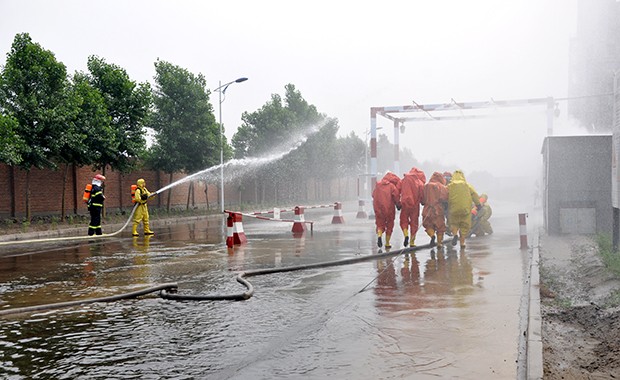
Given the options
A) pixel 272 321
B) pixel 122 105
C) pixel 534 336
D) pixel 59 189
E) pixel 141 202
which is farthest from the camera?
pixel 59 189

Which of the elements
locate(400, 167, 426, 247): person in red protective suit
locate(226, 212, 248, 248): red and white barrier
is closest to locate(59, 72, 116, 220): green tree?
locate(226, 212, 248, 248): red and white barrier

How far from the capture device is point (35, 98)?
753 inches

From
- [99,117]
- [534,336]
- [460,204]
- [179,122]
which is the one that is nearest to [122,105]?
[99,117]

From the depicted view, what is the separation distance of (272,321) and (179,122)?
2326cm

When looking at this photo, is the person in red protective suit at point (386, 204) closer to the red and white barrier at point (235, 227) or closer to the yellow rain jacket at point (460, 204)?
the yellow rain jacket at point (460, 204)

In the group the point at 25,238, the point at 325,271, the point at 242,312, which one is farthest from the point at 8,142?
the point at 242,312

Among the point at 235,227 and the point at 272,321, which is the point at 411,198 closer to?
the point at 235,227

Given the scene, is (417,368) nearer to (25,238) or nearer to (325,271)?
(325,271)

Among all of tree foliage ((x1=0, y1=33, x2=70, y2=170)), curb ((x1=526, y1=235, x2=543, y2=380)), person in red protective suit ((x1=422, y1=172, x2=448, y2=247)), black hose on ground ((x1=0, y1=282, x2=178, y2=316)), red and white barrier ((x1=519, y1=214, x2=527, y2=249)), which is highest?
tree foliage ((x1=0, y1=33, x2=70, y2=170))

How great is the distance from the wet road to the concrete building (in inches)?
217

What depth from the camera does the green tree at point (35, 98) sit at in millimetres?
19094

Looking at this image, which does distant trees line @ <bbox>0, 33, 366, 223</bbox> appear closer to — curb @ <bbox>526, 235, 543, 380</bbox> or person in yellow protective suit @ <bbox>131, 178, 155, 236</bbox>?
person in yellow protective suit @ <bbox>131, 178, 155, 236</bbox>

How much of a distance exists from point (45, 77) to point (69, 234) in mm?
5667

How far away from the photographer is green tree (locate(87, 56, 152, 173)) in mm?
23344
